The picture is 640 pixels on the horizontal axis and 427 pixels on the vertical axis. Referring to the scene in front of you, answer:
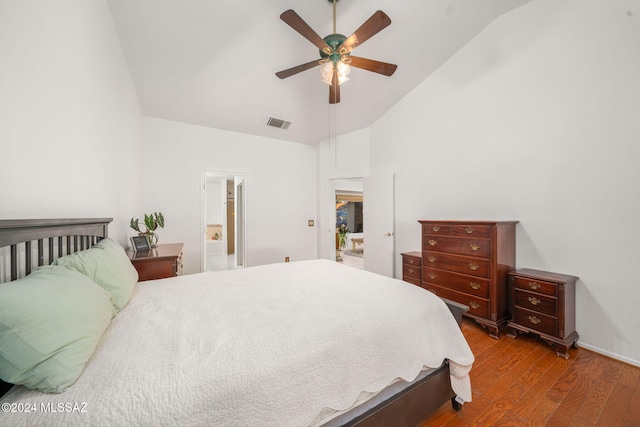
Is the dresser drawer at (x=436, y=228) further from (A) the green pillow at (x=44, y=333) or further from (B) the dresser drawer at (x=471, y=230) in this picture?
(A) the green pillow at (x=44, y=333)

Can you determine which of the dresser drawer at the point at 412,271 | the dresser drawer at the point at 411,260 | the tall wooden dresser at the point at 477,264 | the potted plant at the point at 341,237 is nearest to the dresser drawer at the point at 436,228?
the tall wooden dresser at the point at 477,264

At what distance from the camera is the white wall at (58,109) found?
3.19 ft

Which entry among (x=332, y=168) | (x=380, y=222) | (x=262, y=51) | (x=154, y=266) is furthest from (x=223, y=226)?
(x=262, y=51)

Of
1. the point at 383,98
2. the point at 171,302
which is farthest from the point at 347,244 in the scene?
the point at 171,302

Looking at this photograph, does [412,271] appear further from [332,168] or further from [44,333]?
[44,333]

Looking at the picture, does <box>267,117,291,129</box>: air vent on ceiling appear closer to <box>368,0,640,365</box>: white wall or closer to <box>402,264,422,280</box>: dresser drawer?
<box>368,0,640,365</box>: white wall

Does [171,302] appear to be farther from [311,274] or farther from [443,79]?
[443,79]

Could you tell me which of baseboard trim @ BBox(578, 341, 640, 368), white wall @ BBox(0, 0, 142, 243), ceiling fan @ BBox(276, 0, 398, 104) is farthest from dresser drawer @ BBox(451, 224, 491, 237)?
white wall @ BBox(0, 0, 142, 243)

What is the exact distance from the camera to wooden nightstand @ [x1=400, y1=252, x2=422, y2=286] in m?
3.27

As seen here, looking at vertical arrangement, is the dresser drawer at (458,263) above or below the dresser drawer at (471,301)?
above

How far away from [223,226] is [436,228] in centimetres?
606

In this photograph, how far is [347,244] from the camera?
847 cm

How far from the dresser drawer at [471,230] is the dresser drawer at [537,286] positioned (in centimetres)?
53

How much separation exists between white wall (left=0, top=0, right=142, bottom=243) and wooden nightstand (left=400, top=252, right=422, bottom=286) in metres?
3.43
